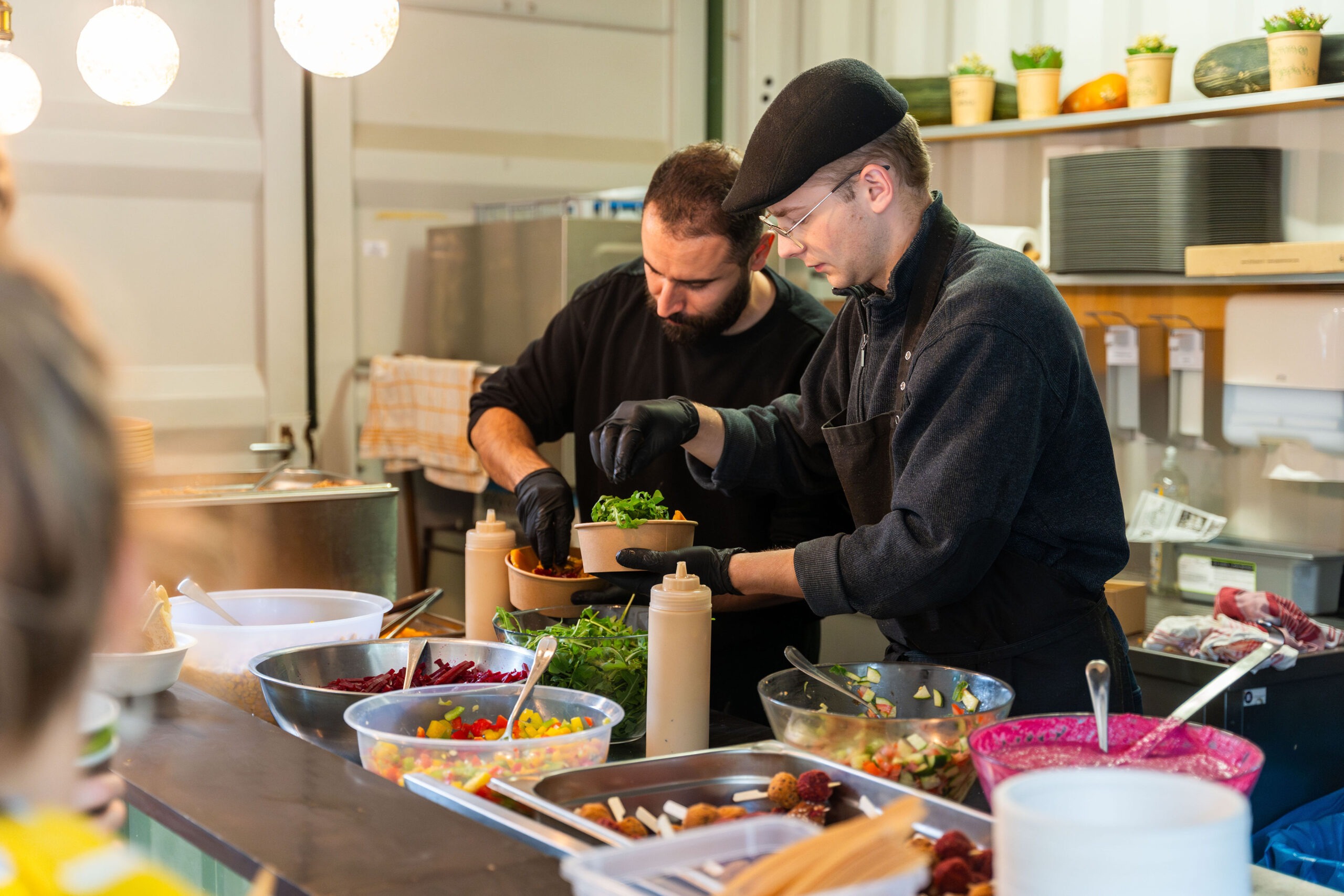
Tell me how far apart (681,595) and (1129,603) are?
6.85ft

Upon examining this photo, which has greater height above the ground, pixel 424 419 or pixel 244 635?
pixel 424 419

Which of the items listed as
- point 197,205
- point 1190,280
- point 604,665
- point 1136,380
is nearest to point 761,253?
point 604,665

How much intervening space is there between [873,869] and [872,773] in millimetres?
520

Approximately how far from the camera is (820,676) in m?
1.51

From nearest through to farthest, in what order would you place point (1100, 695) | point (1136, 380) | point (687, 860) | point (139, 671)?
point (687, 860) < point (1100, 695) < point (139, 671) < point (1136, 380)

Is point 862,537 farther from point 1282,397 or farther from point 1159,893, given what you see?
point 1282,397

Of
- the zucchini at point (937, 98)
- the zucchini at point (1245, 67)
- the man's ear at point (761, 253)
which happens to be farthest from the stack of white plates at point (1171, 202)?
the man's ear at point (761, 253)

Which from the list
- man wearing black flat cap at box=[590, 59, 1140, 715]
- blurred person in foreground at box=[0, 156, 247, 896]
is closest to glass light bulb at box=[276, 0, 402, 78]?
man wearing black flat cap at box=[590, 59, 1140, 715]

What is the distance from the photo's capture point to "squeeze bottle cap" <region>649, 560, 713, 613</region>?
152cm

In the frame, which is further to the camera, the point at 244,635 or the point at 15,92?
the point at 15,92

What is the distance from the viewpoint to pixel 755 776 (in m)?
1.32

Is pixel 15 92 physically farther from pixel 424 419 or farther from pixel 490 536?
pixel 424 419

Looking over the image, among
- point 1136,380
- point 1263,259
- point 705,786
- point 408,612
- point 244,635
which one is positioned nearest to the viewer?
point 705,786

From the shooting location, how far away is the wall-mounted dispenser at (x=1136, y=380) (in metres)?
3.65
